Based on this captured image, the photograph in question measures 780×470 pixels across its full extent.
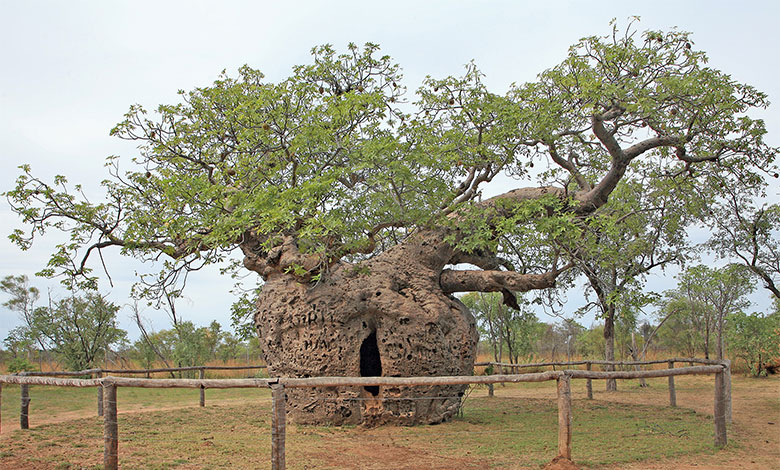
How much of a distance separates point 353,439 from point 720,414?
4442 millimetres

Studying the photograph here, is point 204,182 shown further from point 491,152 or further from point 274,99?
point 491,152

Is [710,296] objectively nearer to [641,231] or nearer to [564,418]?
[641,231]

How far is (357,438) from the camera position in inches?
297

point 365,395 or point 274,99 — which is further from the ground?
point 274,99

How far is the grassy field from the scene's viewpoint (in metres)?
5.91

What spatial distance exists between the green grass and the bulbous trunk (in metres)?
0.36

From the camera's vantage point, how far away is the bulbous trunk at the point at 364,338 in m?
8.59

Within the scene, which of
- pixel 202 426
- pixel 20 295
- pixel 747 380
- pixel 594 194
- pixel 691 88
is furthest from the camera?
pixel 20 295

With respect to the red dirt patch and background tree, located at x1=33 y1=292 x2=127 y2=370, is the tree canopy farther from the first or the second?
background tree, located at x1=33 y1=292 x2=127 y2=370

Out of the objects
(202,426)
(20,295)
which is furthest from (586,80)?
(20,295)

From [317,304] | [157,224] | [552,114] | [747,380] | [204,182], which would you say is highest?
[552,114]

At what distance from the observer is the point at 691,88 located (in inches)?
317

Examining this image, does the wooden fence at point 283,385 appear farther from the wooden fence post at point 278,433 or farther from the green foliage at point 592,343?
the green foliage at point 592,343

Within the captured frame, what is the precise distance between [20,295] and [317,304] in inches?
597
